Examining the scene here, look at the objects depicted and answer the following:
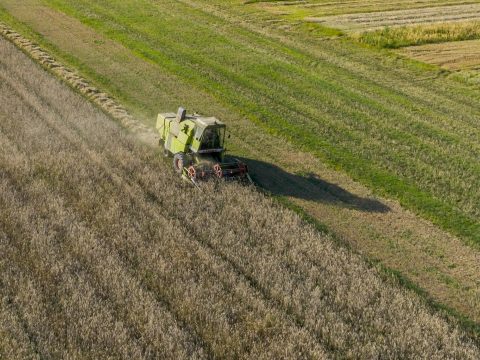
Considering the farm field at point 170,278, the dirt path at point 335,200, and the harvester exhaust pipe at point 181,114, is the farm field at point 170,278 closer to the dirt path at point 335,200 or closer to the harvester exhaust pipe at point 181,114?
the dirt path at point 335,200

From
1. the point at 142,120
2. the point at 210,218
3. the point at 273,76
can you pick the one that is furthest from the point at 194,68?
the point at 210,218

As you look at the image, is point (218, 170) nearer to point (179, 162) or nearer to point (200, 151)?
point (200, 151)

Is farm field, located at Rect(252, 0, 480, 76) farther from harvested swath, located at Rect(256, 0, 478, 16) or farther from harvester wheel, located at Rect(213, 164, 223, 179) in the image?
harvester wheel, located at Rect(213, 164, 223, 179)

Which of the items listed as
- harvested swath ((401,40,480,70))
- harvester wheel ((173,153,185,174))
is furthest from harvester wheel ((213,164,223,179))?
harvested swath ((401,40,480,70))

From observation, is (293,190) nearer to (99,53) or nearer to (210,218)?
(210,218)

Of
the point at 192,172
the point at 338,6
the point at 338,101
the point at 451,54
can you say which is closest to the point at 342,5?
the point at 338,6

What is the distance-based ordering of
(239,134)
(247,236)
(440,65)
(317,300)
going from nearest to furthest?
(317,300) < (247,236) < (239,134) < (440,65)
